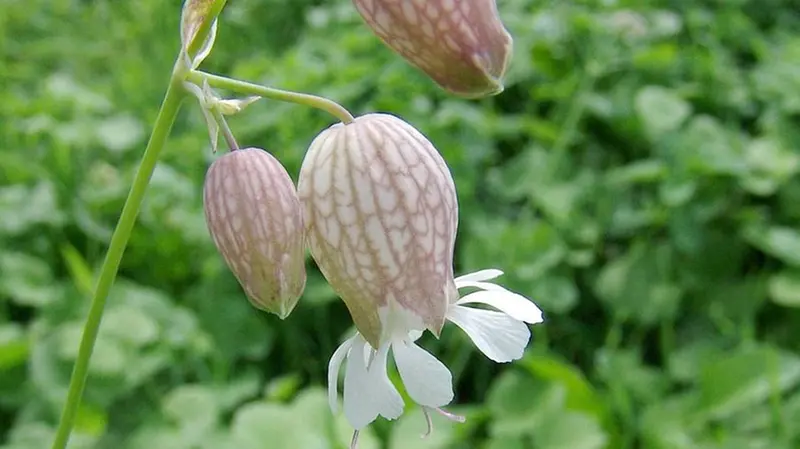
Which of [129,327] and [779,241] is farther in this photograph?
[779,241]

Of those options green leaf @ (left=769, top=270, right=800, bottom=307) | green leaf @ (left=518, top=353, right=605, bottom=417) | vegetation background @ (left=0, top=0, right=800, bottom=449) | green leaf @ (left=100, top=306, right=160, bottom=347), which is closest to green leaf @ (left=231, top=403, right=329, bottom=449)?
vegetation background @ (left=0, top=0, right=800, bottom=449)

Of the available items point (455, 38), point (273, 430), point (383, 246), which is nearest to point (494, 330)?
point (383, 246)

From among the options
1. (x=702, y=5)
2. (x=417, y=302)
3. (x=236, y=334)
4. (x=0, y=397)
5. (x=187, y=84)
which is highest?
(x=187, y=84)

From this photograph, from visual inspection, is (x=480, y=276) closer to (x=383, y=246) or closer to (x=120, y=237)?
(x=383, y=246)

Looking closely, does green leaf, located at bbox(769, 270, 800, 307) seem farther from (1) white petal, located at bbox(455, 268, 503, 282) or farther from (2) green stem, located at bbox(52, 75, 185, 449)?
(2) green stem, located at bbox(52, 75, 185, 449)

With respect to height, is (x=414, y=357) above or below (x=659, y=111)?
above

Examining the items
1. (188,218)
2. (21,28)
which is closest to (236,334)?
(188,218)

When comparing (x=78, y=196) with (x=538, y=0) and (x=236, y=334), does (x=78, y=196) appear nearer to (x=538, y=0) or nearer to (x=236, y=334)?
(x=236, y=334)
